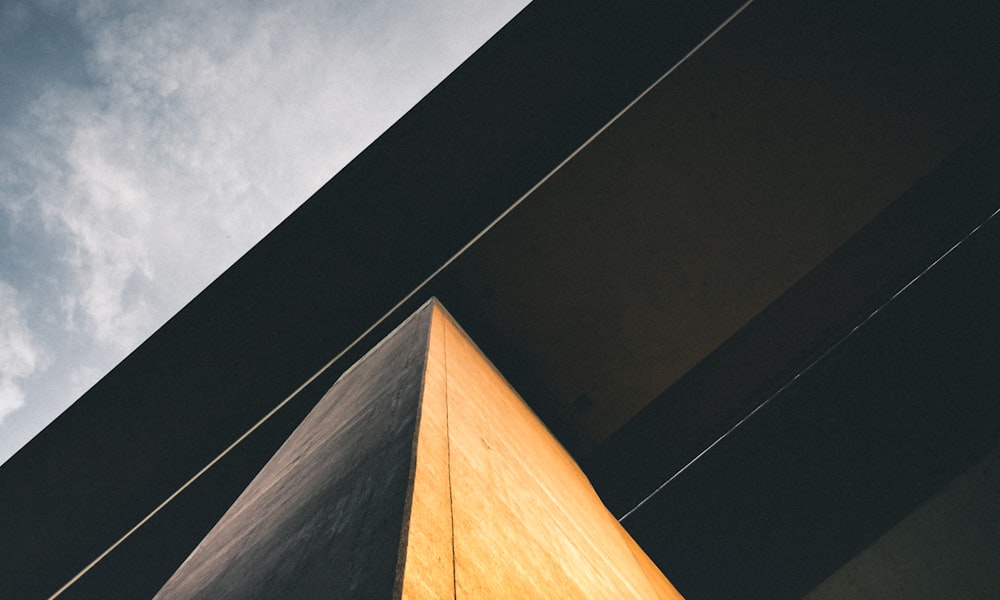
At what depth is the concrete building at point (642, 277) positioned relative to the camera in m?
3.55

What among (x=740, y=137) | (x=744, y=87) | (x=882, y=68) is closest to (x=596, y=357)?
(x=740, y=137)

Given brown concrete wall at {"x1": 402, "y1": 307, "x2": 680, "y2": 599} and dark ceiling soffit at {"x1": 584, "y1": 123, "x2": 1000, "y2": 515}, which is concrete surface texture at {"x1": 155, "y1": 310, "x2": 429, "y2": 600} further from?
dark ceiling soffit at {"x1": 584, "y1": 123, "x2": 1000, "y2": 515}

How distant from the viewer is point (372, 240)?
3732 millimetres

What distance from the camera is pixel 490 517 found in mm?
1163

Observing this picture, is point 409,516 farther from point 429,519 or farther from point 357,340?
point 357,340

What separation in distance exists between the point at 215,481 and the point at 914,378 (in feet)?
21.2

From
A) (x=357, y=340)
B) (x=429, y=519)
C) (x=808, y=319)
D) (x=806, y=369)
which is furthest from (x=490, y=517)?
(x=806, y=369)

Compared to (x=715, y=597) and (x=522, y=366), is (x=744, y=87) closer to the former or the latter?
(x=522, y=366)

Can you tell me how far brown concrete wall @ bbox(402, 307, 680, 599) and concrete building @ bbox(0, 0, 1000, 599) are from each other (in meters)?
1.77

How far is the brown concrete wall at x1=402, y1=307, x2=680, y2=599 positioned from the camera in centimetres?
89

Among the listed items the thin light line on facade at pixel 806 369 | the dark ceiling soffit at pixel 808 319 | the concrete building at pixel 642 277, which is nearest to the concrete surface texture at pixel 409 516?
the concrete building at pixel 642 277

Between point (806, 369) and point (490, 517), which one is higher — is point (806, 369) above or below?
below

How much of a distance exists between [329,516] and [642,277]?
359 centimetres

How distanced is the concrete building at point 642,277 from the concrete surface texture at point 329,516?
189cm
